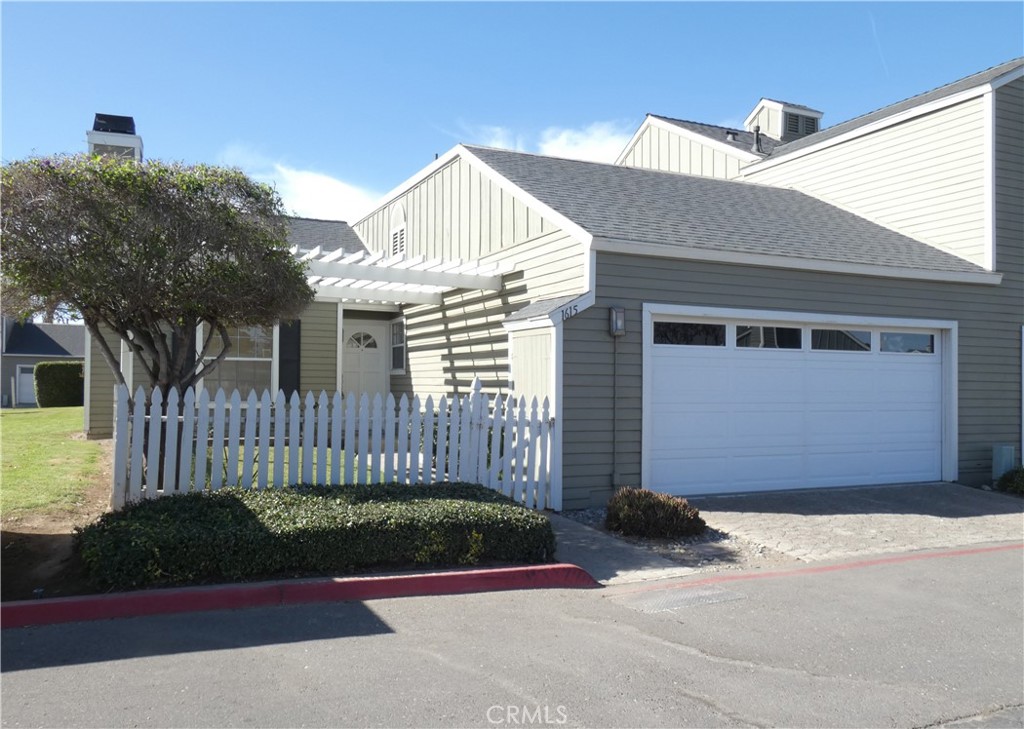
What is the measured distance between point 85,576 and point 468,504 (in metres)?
3.03

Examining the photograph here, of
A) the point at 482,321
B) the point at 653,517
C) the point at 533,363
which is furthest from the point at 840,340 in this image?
the point at 482,321

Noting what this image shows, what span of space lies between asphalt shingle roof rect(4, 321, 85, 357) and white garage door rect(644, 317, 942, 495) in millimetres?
37460

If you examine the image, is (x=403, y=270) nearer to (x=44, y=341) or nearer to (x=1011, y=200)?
(x=1011, y=200)

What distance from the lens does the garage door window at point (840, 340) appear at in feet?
38.3

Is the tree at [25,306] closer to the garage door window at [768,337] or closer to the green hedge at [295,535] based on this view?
the green hedge at [295,535]

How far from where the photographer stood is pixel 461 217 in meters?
14.1

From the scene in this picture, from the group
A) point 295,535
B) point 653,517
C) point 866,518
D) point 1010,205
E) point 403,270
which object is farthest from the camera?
point 1010,205

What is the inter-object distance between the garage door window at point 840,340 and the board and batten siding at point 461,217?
418 cm

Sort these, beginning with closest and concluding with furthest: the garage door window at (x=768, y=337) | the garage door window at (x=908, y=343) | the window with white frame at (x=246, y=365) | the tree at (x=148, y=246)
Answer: the tree at (x=148, y=246), the garage door window at (x=768, y=337), the garage door window at (x=908, y=343), the window with white frame at (x=246, y=365)

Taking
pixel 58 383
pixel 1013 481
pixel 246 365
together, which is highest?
pixel 246 365

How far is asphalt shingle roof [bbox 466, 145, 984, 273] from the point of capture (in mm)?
11016

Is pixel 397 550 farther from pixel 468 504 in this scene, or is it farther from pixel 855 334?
pixel 855 334

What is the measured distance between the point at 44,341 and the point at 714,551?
41770 mm

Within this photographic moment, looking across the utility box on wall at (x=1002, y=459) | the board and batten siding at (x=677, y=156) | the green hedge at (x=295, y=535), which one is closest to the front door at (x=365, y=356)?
the board and batten siding at (x=677, y=156)
